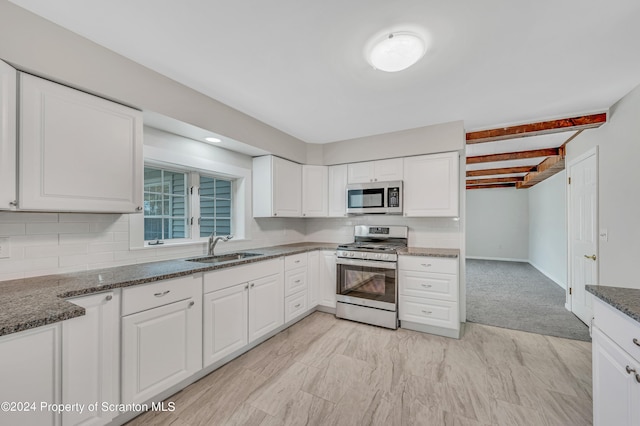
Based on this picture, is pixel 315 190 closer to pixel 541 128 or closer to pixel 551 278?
pixel 541 128

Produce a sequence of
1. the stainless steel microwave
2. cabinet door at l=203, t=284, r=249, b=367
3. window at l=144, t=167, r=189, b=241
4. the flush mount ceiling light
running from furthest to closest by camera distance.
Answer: the stainless steel microwave < window at l=144, t=167, r=189, b=241 < cabinet door at l=203, t=284, r=249, b=367 < the flush mount ceiling light

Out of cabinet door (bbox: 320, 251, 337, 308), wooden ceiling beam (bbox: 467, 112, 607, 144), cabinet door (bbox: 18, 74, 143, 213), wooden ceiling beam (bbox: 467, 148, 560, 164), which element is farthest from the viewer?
wooden ceiling beam (bbox: 467, 148, 560, 164)

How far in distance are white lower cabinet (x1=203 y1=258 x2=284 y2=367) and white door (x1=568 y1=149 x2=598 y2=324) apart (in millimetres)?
3533

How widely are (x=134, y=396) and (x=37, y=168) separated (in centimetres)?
153

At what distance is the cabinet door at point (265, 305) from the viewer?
8.55ft

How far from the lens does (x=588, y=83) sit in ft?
7.25

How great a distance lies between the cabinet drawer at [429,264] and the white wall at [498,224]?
666cm

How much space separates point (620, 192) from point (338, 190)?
9.63 ft

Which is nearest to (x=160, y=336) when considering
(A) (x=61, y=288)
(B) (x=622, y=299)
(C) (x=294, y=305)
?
(A) (x=61, y=288)

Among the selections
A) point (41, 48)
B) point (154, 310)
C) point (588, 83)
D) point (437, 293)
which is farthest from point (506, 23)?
point (154, 310)

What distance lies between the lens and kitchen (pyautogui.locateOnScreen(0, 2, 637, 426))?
1585 millimetres

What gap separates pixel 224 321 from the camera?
2.31m

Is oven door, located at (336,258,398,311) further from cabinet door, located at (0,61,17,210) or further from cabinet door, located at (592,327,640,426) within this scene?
cabinet door, located at (0,61,17,210)

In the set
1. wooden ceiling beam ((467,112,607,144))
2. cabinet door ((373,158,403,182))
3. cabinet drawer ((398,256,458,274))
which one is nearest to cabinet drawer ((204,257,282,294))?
cabinet drawer ((398,256,458,274))
